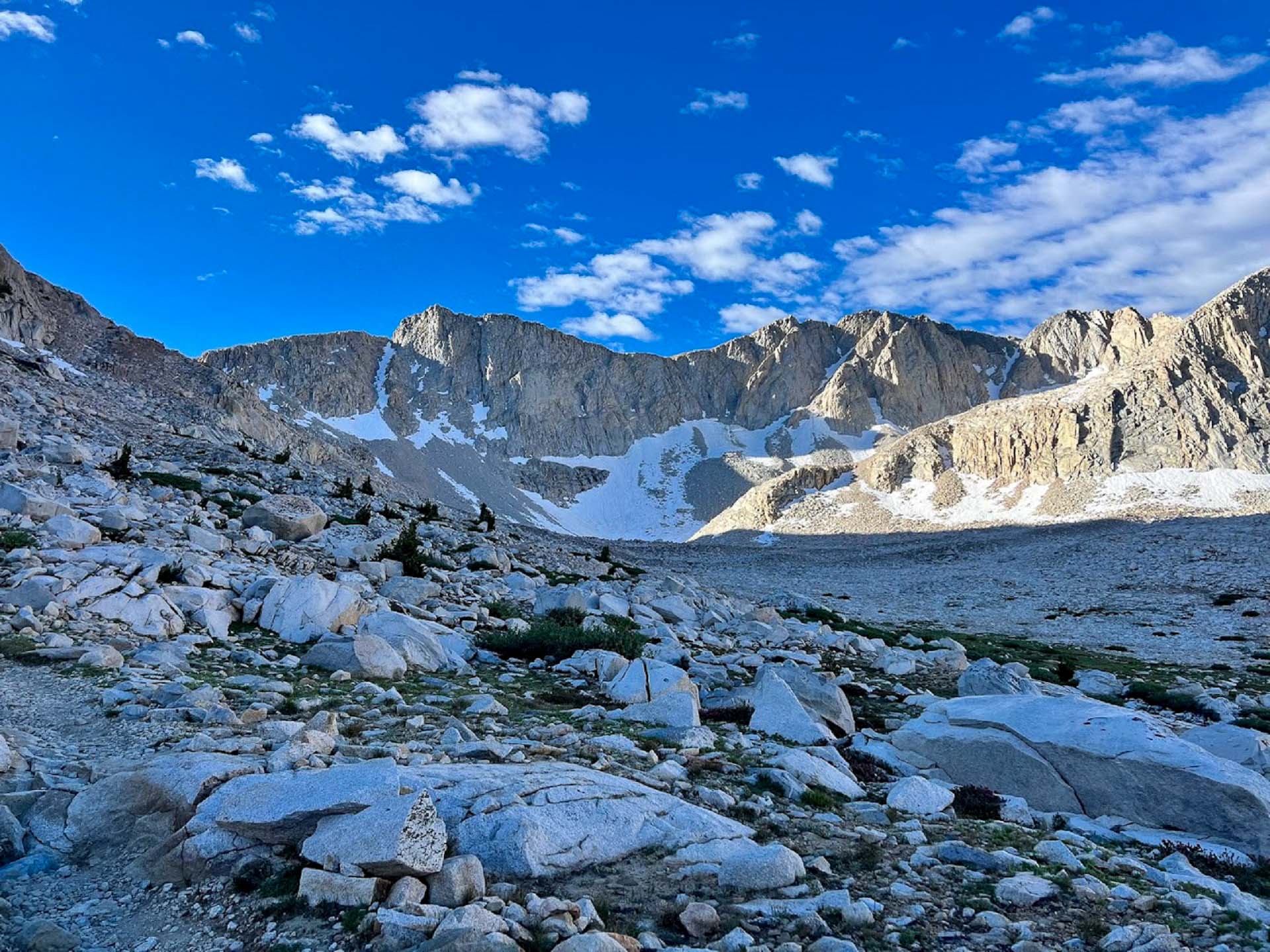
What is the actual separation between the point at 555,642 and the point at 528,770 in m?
7.54

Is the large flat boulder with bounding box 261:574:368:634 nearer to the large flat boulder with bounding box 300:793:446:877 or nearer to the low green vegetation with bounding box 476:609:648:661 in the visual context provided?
the low green vegetation with bounding box 476:609:648:661

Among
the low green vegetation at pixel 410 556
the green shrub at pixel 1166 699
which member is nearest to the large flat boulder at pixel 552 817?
the green shrub at pixel 1166 699

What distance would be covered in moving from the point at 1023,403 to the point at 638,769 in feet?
560

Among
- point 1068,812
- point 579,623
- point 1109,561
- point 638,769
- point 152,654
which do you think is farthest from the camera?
point 1109,561

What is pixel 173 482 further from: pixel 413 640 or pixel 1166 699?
Result: pixel 1166 699

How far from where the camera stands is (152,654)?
31.6 feet

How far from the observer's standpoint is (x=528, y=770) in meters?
5.99

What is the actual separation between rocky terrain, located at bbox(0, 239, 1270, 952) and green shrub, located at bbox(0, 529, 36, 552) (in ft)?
0.15

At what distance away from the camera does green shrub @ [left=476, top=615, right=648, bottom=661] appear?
13258 mm

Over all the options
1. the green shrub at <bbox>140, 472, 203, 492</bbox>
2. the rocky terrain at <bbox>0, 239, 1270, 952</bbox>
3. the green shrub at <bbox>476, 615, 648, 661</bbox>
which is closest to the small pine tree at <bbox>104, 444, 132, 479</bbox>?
the green shrub at <bbox>140, 472, 203, 492</bbox>

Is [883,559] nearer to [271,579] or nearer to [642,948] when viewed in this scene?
[271,579]

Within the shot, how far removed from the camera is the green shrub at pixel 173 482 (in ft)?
71.3

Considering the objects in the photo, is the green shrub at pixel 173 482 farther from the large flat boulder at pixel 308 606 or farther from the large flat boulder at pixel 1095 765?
the large flat boulder at pixel 1095 765

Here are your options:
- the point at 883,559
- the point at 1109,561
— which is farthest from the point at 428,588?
the point at 883,559
